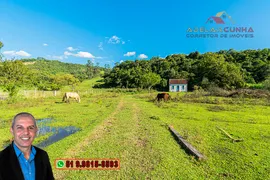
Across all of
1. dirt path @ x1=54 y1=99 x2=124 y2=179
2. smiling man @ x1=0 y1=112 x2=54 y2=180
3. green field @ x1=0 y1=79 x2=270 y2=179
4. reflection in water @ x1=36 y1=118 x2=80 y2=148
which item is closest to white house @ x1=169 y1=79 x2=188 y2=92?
green field @ x1=0 y1=79 x2=270 y2=179

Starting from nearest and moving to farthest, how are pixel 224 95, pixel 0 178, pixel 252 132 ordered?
pixel 0 178 → pixel 252 132 → pixel 224 95

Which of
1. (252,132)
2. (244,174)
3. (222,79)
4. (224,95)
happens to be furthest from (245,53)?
(244,174)

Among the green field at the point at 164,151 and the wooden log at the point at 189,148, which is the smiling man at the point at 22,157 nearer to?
the green field at the point at 164,151

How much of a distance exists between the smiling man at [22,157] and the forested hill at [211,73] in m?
39.4

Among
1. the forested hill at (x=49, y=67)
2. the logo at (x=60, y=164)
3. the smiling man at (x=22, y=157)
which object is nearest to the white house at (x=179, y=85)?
the logo at (x=60, y=164)

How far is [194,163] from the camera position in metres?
4.55

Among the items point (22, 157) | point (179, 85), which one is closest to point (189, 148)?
point (22, 157)

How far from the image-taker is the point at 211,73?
43.3 meters

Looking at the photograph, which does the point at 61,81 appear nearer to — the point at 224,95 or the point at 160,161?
the point at 224,95

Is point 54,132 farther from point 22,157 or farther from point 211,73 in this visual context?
point 211,73

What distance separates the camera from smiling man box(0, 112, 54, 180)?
1.78 m

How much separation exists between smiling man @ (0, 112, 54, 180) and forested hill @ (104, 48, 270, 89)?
39.4 meters

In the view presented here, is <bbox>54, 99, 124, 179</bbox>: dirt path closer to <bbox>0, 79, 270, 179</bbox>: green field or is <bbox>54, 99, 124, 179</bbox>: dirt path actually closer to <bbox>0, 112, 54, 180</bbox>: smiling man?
<bbox>0, 79, 270, 179</bbox>: green field

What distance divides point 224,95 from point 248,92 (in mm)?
2865
